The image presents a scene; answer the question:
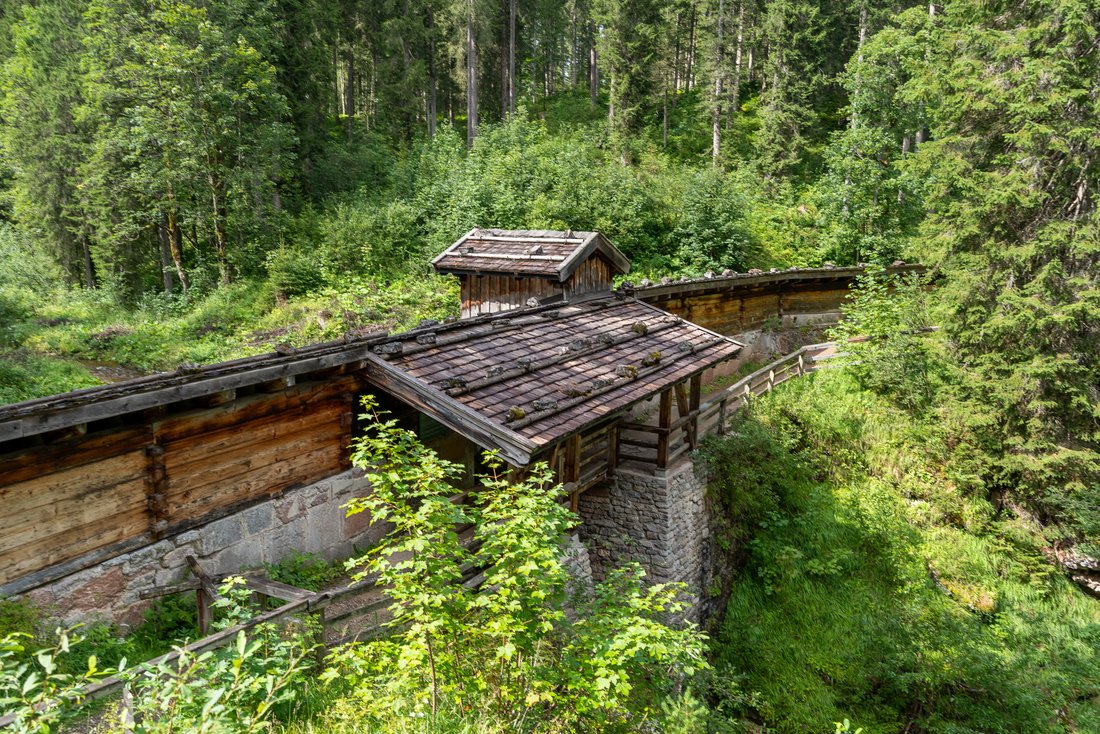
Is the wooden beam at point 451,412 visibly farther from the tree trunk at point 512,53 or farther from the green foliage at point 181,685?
the tree trunk at point 512,53

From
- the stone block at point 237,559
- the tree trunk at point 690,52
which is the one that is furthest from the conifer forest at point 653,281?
the tree trunk at point 690,52

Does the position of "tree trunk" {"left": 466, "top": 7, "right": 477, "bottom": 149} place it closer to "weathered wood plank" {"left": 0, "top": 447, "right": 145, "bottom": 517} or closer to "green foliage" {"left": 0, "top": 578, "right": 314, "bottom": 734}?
"weathered wood plank" {"left": 0, "top": 447, "right": 145, "bottom": 517}

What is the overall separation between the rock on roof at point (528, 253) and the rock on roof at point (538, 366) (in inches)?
36.3

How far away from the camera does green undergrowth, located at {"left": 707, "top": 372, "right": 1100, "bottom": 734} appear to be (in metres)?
9.38

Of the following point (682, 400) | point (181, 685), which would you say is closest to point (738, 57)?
point (682, 400)

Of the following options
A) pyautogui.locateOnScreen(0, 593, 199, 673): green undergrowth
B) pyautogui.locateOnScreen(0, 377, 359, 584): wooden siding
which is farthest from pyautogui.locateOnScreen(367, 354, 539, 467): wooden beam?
pyautogui.locateOnScreen(0, 593, 199, 673): green undergrowth

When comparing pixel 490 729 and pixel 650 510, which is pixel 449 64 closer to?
pixel 650 510

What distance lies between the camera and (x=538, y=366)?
8586 mm

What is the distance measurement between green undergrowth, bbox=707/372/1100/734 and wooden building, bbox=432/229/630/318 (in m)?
4.38

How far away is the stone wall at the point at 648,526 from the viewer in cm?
1097

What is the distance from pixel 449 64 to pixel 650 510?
36.5 meters

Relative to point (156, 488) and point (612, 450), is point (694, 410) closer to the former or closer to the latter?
point (612, 450)

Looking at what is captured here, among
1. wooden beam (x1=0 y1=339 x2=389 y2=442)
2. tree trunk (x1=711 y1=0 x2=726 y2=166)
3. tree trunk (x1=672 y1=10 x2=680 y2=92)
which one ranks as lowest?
wooden beam (x1=0 y1=339 x2=389 y2=442)

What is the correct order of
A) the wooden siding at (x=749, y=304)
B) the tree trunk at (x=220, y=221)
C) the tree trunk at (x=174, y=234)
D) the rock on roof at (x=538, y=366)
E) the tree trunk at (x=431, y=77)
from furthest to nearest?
the tree trunk at (x=431, y=77), the tree trunk at (x=220, y=221), the tree trunk at (x=174, y=234), the wooden siding at (x=749, y=304), the rock on roof at (x=538, y=366)
